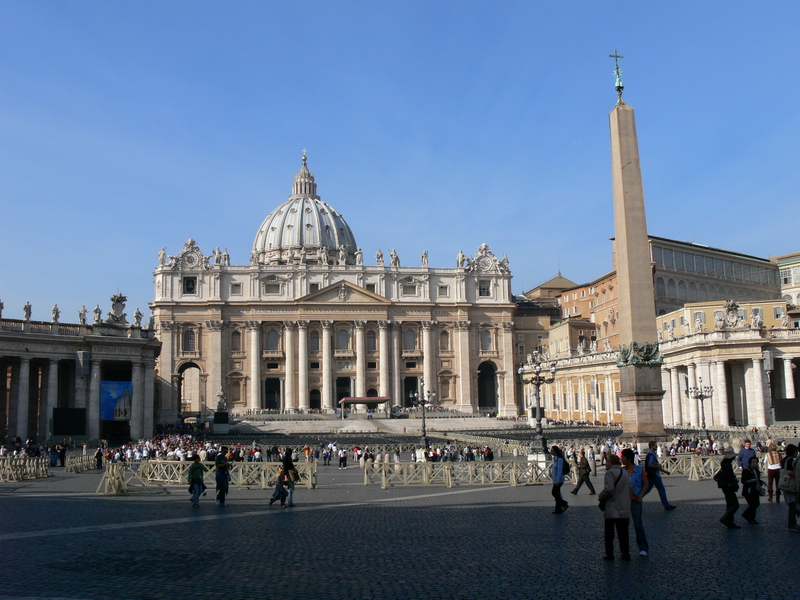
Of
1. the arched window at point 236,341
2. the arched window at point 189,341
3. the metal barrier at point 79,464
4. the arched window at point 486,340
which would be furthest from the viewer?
the arched window at point 486,340

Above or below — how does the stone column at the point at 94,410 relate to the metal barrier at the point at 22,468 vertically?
above

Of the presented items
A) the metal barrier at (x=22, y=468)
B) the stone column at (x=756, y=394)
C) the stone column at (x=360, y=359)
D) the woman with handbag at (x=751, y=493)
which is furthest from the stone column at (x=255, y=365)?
the woman with handbag at (x=751, y=493)

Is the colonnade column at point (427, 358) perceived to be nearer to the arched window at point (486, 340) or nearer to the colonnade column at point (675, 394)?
the arched window at point (486, 340)

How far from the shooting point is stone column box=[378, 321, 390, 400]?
82688mm

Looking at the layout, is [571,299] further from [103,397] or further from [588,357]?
[103,397]

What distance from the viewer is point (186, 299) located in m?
81.2

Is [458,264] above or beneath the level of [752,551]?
above

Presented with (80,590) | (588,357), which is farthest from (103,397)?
(588,357)

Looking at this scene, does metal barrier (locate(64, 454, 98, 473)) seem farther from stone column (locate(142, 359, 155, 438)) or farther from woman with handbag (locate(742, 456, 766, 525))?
woman with handbag (locate(742, 456, 766, 525))

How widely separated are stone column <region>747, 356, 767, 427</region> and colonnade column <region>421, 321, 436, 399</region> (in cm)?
4310

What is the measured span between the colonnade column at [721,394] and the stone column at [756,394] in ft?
4.09

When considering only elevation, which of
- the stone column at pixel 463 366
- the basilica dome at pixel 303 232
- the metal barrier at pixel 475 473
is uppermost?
the basilica dome at pixel 303 232

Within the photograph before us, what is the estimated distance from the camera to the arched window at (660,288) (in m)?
64.5

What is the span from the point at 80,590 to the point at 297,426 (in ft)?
184
